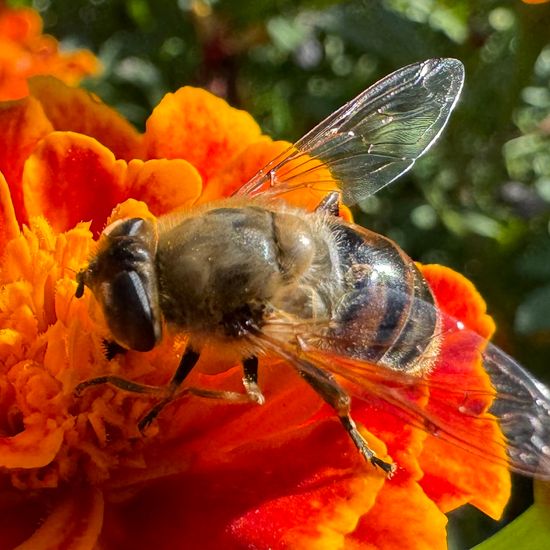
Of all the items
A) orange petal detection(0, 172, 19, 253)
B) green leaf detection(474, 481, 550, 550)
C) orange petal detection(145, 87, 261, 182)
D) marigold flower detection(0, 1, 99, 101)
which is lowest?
green leaf detection(474, 481, 550, 550)

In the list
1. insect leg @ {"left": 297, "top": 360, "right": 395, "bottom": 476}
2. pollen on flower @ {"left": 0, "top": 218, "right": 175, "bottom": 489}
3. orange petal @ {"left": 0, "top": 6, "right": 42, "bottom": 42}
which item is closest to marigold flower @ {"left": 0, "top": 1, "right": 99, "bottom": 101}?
orange petal @ {"left": 0, "top": 6, "right": 42, "bottom": 42}

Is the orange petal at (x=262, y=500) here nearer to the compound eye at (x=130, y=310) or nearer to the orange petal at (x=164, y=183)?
the compound eye at (x=130, y=310)

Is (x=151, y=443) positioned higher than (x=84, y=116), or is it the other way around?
(x=84, y=116)

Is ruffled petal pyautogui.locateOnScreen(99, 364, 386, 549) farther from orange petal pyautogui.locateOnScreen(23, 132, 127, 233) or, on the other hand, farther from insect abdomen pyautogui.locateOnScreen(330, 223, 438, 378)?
orange petal pyautogui.locateOnScreen(23, 132, 127, 233)

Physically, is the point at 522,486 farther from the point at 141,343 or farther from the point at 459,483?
the point at 141,343

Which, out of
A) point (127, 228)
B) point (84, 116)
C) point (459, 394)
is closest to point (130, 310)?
point (127, 228)

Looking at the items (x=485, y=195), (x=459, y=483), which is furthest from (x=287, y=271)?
(x=485, y=195)

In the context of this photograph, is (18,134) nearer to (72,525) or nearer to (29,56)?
(72,525)
